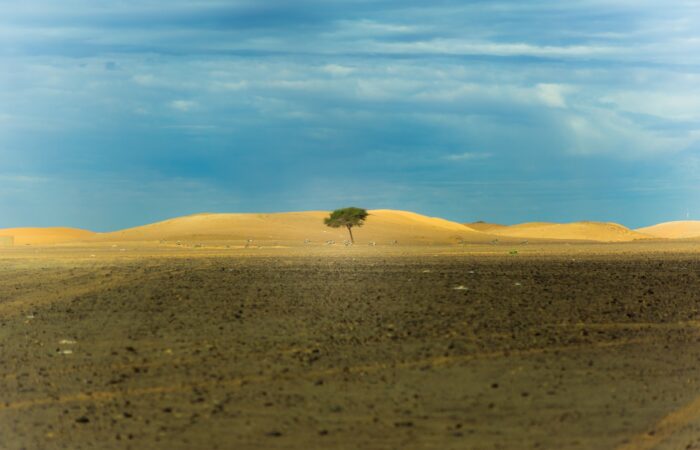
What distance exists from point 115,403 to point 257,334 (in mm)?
4919

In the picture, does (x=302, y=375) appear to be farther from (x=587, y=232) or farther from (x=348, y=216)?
(x=587, y=232)

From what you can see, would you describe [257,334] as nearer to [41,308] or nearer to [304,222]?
[41,308]

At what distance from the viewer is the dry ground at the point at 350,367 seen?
8.73 metres

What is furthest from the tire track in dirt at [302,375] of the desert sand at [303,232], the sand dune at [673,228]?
the sand dune at [673,228]

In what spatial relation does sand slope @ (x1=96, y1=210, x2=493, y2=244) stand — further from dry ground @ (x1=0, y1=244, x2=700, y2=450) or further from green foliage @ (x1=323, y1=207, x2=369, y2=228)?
dry ground @ (x1=0, y1=244, x2=700, y2=450)

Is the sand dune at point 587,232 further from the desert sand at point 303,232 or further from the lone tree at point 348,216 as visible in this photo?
the lone tree at point 348,216

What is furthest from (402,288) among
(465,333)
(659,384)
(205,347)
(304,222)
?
(304,222)

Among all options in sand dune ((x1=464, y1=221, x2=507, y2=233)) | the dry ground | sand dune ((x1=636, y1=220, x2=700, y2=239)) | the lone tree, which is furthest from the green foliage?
sand dune ((x1=464, y1=221, x2=507, y2=233))

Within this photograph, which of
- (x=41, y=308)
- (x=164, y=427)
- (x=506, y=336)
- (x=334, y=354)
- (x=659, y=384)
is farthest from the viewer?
(x=41, y=308)

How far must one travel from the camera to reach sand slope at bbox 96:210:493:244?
8975 cm

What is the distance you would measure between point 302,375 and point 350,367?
0.76 meters

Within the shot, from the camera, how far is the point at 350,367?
11.8 meters

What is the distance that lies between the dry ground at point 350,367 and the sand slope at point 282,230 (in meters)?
63.3

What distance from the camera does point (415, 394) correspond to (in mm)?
10234
